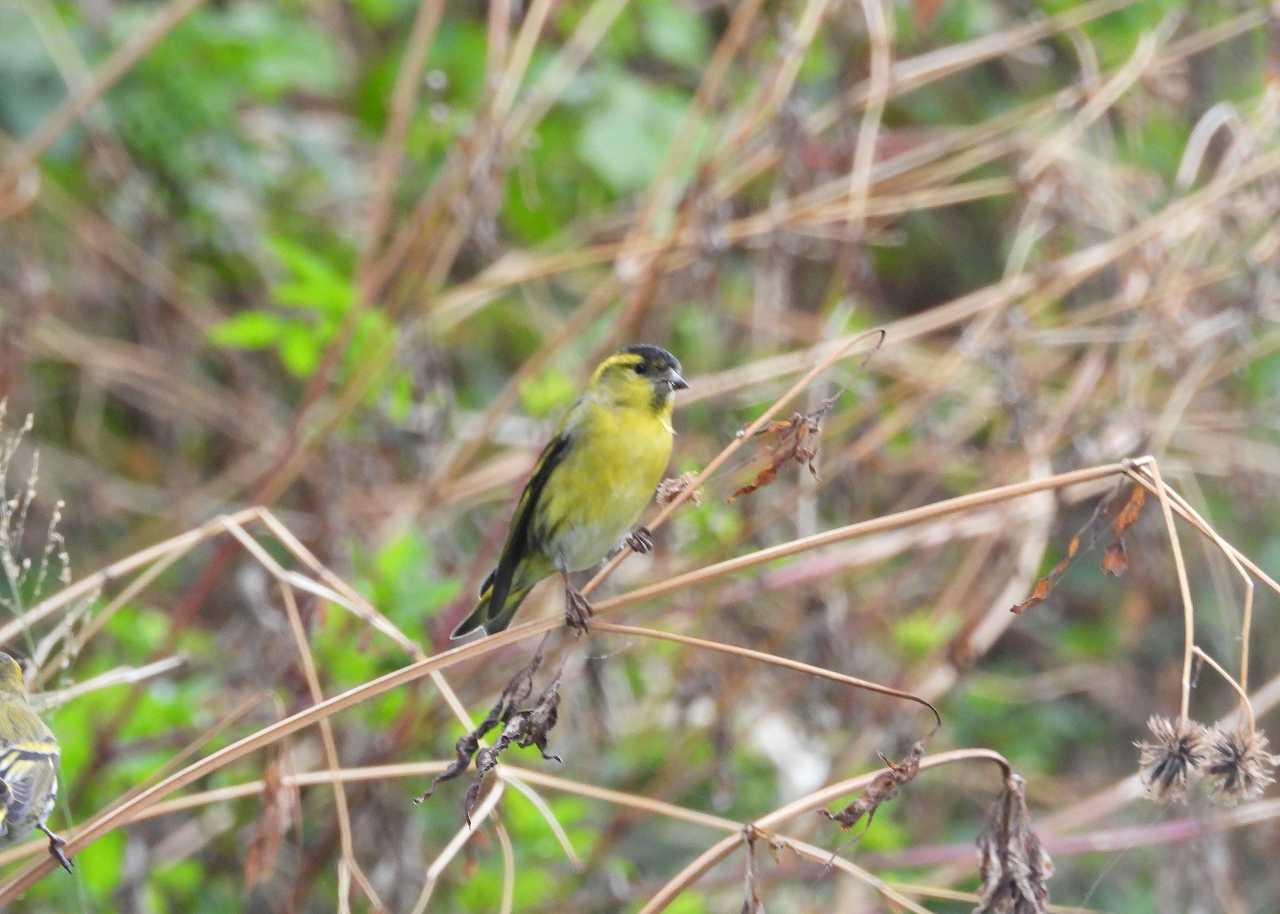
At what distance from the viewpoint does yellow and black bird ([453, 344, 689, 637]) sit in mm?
3193

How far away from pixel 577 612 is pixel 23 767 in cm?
100

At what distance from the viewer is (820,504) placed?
489cm

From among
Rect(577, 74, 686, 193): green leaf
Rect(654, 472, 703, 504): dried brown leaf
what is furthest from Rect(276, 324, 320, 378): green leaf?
Rect(654, 472, 703, 504): dried brown leaf

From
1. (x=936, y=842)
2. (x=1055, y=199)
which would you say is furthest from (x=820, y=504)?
(x=936, y=842)

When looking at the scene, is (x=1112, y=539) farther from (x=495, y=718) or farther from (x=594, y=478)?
(x=594, y=478)

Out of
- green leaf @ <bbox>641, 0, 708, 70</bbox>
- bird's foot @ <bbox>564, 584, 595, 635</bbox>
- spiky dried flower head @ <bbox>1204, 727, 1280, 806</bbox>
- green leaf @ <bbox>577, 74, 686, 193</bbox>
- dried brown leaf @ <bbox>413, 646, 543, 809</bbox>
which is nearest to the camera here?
spiky dried flower head @ <bbox>1204, 727, 1280, 806</bbox>

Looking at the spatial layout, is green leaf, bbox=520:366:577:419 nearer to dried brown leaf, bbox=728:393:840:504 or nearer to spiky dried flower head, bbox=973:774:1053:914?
dried brown leaf, bbox=728:393:840:504

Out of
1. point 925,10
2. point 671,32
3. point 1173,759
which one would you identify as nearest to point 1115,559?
point 1173,759

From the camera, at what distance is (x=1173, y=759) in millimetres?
1969

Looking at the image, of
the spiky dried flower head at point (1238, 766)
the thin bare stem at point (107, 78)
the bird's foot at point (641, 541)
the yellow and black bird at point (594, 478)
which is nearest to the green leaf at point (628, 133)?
the thin bare stem at point (107, 78)

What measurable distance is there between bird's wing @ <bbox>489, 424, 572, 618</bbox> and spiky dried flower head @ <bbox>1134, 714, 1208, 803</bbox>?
1573mm

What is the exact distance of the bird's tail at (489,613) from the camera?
3.33 metres

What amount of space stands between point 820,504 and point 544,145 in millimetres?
1762

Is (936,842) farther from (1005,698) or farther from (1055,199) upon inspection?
(1055,199)
